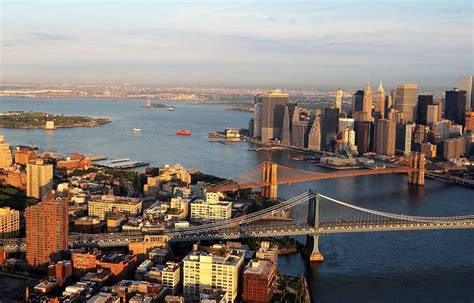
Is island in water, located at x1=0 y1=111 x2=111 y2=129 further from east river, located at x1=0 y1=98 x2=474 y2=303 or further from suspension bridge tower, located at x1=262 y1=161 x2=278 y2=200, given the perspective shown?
suspension bridge tower, located at x1=262 y1=161 x2=278 y2=200

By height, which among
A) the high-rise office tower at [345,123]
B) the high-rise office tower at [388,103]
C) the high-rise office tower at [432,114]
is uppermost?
the high-rise office tower at [388,103]

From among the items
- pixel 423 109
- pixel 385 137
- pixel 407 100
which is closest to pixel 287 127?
pixel 385 137

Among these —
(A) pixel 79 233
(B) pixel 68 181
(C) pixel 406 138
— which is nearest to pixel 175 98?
(C) pixel 406 138

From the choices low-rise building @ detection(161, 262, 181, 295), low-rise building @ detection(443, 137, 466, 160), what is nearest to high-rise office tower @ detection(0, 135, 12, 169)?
low-rise building @ detection(161, 262, 181, 295)

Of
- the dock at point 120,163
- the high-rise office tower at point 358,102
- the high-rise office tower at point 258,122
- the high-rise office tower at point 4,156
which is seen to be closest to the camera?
the high-rise office tower at point 4,156

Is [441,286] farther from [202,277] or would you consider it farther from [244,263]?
[202,277]

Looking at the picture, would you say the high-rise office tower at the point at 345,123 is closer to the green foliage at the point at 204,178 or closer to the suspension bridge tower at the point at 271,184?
the green foliage at the point at 204,178

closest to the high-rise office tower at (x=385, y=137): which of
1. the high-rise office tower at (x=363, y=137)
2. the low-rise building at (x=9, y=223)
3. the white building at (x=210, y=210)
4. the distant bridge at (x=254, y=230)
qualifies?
the high-rise office tower at (x=363, y=137)

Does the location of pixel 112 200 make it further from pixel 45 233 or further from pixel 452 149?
pixel 452 149
